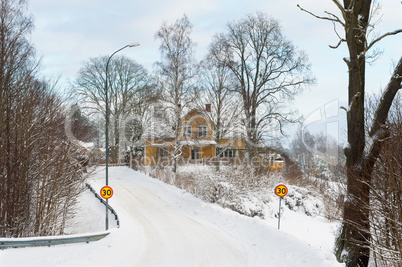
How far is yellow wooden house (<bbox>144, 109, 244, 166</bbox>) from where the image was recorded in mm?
26672

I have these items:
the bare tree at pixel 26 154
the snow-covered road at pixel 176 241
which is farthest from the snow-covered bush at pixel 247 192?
the bare tree at pixel 26 154

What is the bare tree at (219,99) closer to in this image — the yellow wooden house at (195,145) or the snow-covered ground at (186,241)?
the yellow wooden house at (195,145)

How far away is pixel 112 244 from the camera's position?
11492 mm

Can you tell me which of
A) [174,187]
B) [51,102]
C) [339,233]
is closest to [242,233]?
A: [339,233]

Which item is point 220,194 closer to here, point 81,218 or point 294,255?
point 81,218

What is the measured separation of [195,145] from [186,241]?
17.2m

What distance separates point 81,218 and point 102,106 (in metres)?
25.4

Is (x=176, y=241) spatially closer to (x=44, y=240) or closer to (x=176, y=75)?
(x=44, y=240)

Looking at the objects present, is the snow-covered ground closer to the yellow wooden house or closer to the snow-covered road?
the snow-covered road

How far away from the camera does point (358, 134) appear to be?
902 cm

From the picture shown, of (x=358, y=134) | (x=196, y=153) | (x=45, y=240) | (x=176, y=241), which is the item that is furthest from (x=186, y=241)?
(x=196, y=153)

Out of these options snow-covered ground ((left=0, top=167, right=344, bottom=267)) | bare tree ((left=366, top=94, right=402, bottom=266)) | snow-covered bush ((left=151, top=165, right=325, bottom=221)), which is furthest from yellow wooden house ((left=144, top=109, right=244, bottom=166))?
bare tree ((left=366, top=94, right=402, bottom=266))

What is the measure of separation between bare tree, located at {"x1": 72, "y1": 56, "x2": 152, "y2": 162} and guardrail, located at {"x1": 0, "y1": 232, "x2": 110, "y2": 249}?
100ft

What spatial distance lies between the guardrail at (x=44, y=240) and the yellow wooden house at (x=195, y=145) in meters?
13.0
